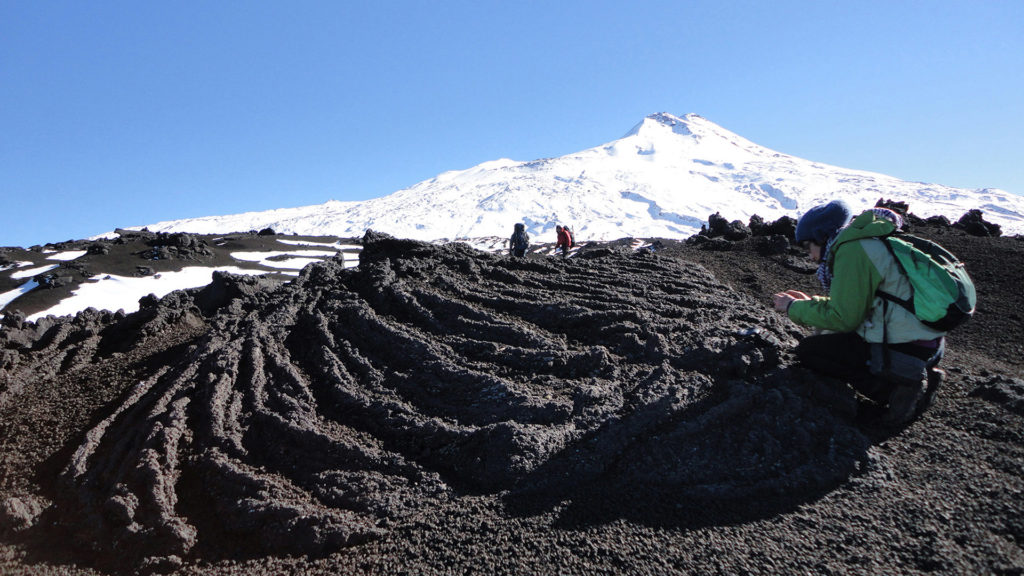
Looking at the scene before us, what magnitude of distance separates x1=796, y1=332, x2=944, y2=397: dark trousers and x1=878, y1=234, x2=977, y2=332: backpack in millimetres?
233

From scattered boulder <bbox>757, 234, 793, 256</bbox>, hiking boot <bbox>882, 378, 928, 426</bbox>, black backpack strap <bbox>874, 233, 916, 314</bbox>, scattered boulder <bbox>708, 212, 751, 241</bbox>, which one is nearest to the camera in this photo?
black backpack strap <bbox>874, 233, 916, 314</bbox>

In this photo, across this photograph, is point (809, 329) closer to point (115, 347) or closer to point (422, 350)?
point (422, 350)

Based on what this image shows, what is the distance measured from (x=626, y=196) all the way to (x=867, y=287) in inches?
3345

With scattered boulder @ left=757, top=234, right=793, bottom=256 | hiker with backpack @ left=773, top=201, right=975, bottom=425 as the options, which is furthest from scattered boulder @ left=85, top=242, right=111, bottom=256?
hiker with backpack @ left=773, top=201, right=975, bottom=425

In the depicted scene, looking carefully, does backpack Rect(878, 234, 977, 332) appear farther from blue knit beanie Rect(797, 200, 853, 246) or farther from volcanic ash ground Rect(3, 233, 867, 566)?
volcanic ash ground Rect(3, 233, 867, 566)

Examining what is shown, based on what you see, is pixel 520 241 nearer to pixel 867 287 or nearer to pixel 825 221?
pixel 825 221

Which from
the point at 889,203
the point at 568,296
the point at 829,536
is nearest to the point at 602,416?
the point at 829,536

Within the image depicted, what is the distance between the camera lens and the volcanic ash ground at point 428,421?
3.23m

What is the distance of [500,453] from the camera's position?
11.3ft

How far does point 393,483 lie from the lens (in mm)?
3449

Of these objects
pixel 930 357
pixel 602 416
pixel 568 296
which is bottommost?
pixel 602 416

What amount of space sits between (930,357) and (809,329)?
2.75 meters

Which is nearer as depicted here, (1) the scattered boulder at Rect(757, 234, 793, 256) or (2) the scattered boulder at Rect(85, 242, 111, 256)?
(1) the scattered boulder at Rect(757, 234, 793, 256)

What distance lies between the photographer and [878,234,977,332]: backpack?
121 inches
